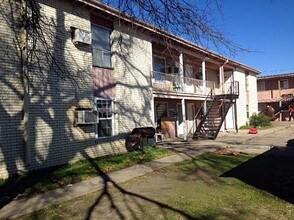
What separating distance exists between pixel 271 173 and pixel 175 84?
11.6m

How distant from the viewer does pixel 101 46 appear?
48.4ft

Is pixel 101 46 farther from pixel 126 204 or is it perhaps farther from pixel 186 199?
pixel 186 199

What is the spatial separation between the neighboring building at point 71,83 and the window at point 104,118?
4 cm

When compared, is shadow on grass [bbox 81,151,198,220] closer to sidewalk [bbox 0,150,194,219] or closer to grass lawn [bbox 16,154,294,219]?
grass lawn [bbox 16,154,294,219]

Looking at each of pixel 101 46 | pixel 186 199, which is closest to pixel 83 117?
pixel 101 46

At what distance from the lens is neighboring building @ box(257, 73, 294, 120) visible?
4006cm

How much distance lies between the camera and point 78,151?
12.9 m

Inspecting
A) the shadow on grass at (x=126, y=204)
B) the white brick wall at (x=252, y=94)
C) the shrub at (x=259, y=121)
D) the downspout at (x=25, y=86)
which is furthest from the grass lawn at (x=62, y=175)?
the white brick wall at (x=252, y=94)

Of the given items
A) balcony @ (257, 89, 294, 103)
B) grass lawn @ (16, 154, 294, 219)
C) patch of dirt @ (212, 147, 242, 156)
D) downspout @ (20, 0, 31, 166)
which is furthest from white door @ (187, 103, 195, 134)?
balcony @ (257, 89, 294, 103)

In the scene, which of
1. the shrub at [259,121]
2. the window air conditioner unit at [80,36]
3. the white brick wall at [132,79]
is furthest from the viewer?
the shrub at [259,121]

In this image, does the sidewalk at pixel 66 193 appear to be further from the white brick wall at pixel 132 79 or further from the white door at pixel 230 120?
the white door at pixel 230 120

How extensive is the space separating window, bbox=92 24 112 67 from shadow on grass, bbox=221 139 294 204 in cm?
714

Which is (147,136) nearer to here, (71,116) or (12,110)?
(71,116)

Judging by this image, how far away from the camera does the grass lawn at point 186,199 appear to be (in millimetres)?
6316
